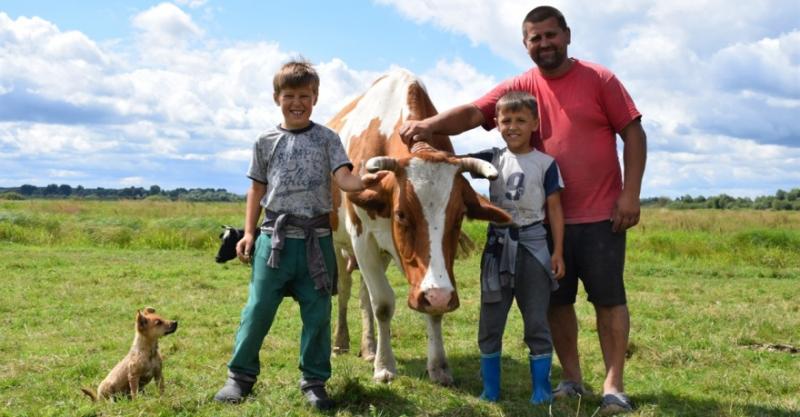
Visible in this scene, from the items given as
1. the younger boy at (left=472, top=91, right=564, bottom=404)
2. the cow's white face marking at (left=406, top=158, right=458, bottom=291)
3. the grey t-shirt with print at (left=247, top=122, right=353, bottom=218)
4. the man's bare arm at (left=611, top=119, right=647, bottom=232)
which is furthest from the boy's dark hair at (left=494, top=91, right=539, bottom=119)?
the grey t-shirt with print at (left=247, top=122, right=353, bottom=218)

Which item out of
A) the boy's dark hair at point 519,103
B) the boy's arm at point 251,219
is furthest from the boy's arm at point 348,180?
the boy's dark hair at point 519,103

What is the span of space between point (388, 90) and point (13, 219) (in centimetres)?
2003

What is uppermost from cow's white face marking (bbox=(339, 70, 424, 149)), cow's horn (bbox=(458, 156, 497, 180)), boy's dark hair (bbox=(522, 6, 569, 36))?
boy's dark hair (bbox=(522, 6, 569, 36))

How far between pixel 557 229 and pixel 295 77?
1.94m

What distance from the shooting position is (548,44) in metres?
4.96

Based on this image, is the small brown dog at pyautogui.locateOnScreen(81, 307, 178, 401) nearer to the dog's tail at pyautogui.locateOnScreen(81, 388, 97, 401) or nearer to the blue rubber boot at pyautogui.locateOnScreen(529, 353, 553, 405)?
the dog's tail at pyautogui.locateOnScreen(81, 388, 97, 401)

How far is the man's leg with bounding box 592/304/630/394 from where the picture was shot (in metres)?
4.96

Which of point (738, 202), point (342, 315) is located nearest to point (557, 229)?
point (342, 315)

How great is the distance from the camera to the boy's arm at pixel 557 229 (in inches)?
190

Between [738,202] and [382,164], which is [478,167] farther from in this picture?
[738,202]

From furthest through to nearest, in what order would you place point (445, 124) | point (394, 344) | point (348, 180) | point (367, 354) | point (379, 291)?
point (394, 344) < point (367, 354) < point (379, 291) < point (445, 124) < point (348, 180)

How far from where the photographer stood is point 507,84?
5477mm

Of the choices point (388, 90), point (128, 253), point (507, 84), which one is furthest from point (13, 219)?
point (507, 84)

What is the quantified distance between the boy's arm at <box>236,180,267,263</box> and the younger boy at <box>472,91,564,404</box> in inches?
60.7
